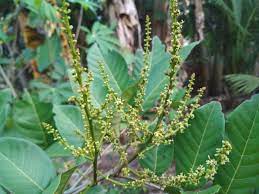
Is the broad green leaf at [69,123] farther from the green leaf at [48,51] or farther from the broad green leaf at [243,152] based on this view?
the green leaf at [48,51]

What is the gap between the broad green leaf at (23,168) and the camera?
1.42 feet

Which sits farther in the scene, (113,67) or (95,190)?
(113,67)

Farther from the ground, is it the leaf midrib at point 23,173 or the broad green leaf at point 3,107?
the broad green leaf at point 3,107

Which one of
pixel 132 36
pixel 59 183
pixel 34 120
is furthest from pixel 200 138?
pixel 132 36

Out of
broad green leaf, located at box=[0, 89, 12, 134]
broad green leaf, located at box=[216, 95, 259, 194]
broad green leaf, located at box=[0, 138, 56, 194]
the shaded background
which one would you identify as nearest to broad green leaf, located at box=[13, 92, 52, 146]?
broad green leaf, located at box=[0, 89, 12, 134]

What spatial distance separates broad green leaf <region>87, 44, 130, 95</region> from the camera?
1.90 ft

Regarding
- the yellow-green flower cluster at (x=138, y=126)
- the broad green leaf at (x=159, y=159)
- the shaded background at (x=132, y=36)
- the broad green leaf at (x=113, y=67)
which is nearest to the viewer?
the yellow-green flower cluster at (x=138, y=126)

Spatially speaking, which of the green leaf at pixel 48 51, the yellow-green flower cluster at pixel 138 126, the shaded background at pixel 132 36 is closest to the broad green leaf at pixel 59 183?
the yellow-green flower cluster at pixel 138 126

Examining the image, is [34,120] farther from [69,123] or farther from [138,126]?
[138,126]

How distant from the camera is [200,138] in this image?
1.44 feet

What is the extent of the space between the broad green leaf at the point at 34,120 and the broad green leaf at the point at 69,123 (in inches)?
2.0

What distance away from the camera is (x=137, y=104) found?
42 centimetres

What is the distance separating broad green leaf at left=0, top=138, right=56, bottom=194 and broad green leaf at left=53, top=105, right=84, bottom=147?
6 centimetres

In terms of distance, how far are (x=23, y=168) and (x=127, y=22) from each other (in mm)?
1908
